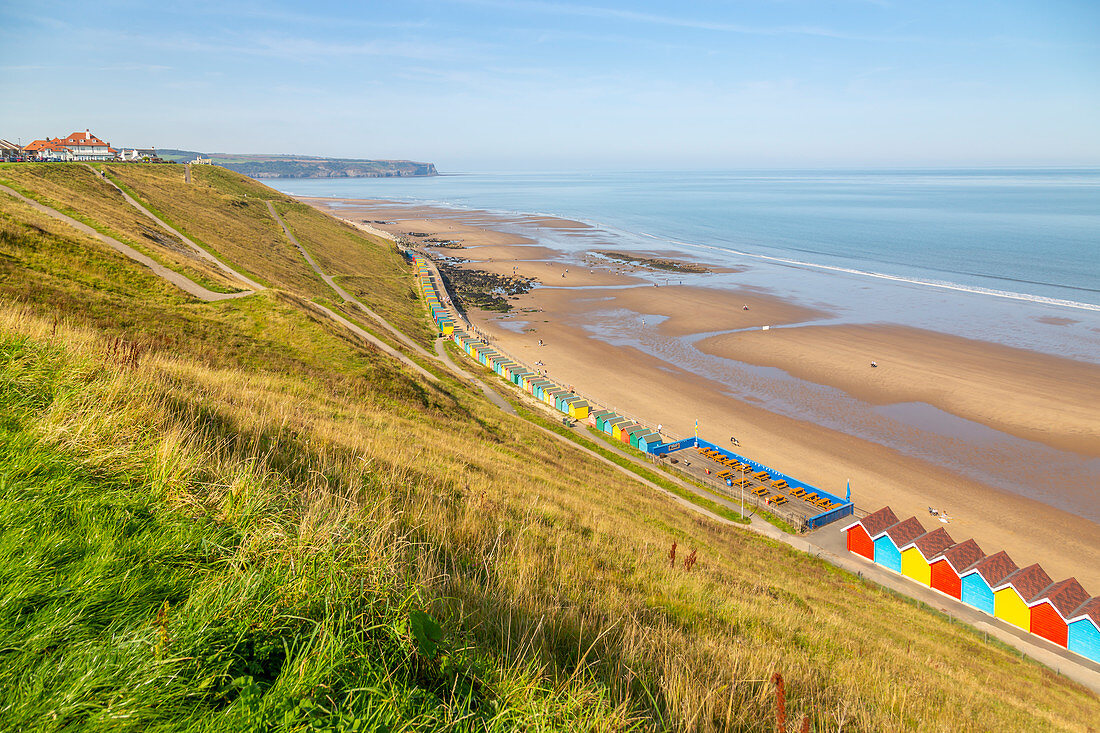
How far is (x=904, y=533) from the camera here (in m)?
21.3

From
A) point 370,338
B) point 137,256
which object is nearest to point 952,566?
point 370,338

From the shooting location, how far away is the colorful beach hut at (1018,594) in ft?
60.2

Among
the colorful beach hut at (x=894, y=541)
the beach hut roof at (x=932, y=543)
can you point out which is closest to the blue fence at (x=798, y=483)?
the colorful beach hut at (x=894, y=541)

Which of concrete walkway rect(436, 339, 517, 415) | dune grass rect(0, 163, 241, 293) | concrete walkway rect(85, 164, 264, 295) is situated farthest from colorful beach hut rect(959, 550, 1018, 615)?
concrete walkway rect(85, 164, 264, 295)

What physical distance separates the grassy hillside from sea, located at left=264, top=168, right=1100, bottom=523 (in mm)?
27004

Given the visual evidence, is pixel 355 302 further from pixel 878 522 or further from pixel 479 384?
pixel 878 522

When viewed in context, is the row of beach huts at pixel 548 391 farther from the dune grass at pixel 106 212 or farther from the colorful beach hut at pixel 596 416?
the dune grass at pixel 106 212

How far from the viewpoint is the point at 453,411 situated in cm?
2062

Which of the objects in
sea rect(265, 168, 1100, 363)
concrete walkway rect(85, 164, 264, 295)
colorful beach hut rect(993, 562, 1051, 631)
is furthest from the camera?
sea rect(265, 168, 1100, 363)

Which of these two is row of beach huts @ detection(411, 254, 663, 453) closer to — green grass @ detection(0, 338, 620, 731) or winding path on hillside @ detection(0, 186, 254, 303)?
winding path on hillside @ detection(0, 186, 254, 303)

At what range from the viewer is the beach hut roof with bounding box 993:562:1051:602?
18359 millimetres

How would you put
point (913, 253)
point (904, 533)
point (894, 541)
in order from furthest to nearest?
point (913, 253)
point (904, 533)
point (894, 541)

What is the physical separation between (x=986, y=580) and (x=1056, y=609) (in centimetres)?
187

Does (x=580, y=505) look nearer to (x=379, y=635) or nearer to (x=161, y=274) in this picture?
(x=379, y=635)
